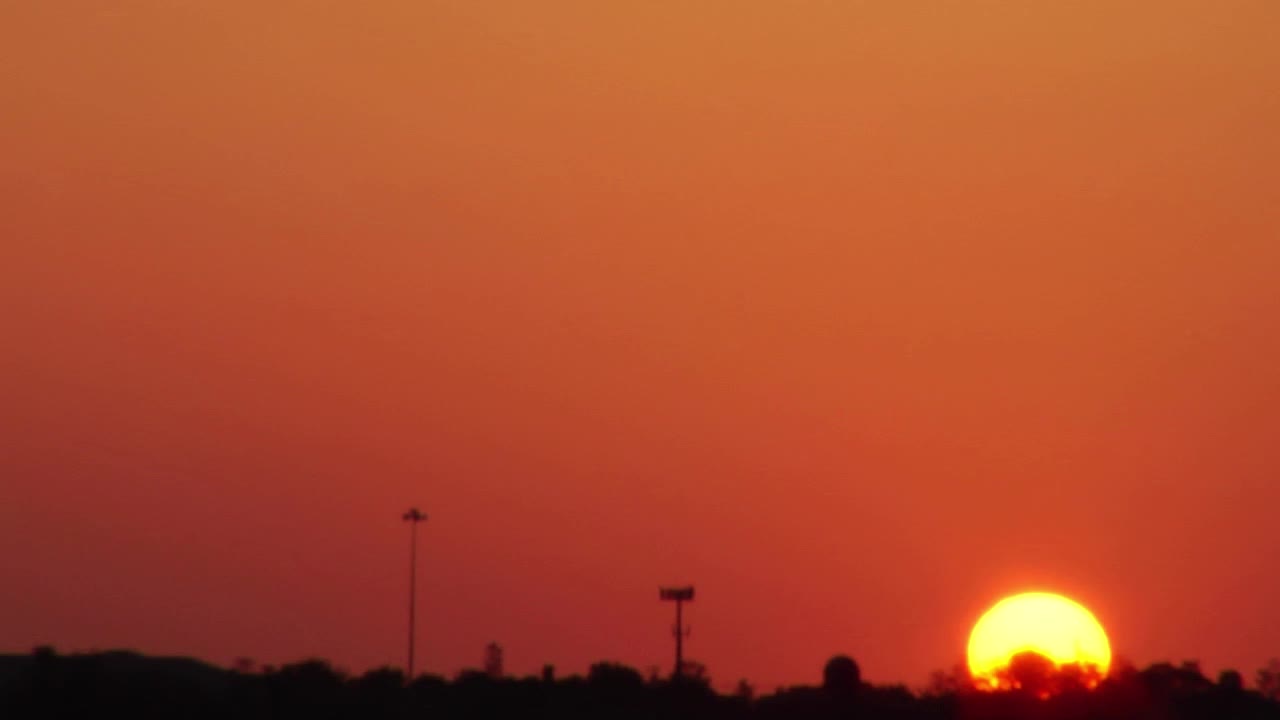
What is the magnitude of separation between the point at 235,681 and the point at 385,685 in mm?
3884

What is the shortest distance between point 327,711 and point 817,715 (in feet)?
39.6

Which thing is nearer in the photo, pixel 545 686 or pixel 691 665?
pixel 545 686

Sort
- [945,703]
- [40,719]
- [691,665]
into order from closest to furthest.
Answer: [40,719]
[945,703]
[691,665]

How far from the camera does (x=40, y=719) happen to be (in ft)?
229

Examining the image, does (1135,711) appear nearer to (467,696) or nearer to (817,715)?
(817,715)

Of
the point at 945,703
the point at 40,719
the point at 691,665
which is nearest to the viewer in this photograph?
the point at 40,719

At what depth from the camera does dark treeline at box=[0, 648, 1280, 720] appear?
2813 inches

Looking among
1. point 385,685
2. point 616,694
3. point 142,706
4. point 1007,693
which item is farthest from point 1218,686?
point 142,706

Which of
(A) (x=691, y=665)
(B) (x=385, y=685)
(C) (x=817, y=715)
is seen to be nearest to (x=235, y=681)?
(B) (x=385, y=685)

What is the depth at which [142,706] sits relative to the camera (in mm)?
71500

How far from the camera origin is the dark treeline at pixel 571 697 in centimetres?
7144

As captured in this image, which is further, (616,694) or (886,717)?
(616,694)

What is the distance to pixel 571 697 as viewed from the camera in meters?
77.1

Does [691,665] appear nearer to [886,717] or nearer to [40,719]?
[886,717]
